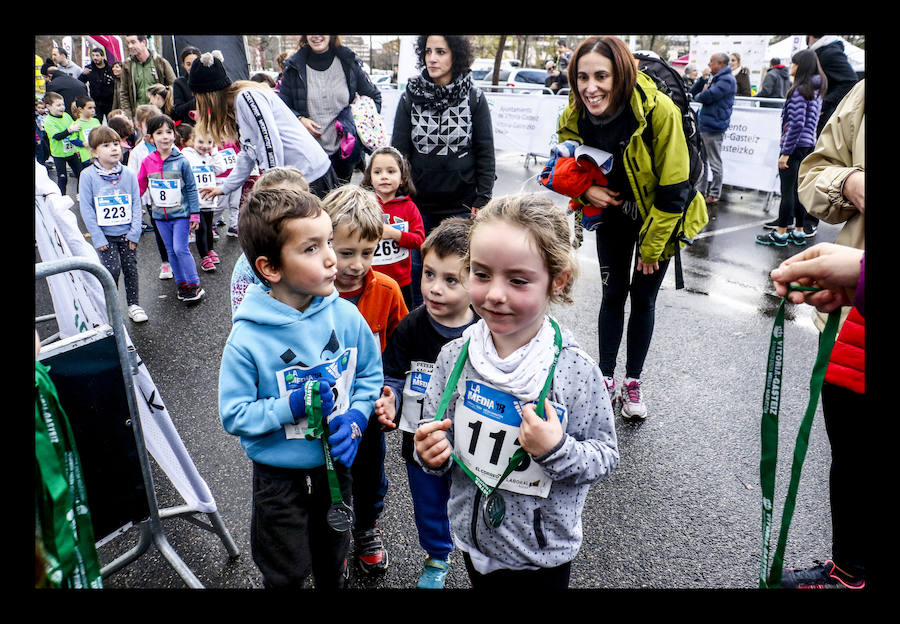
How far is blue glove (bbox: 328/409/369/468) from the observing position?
1.77 meters

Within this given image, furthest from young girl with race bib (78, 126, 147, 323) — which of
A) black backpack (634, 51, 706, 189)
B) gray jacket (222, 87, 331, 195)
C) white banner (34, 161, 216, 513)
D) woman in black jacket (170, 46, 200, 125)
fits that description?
black backpack (634, 51, 706, 189)

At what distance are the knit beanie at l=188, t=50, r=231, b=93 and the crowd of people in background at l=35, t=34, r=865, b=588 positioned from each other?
0.02 m

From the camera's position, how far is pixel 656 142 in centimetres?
295

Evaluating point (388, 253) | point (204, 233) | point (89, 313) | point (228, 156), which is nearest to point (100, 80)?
point (228, 156)

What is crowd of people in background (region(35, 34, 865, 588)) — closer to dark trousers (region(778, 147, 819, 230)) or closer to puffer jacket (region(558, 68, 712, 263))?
puffer jacket (region(558, 68, 712, 263))

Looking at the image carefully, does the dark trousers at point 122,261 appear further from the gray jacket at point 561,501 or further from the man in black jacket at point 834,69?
the man in black jacket at point 834,69

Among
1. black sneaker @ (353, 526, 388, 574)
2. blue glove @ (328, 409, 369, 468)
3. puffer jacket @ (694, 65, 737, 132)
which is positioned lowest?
black sneaker @ (353, 526, 388, 574)

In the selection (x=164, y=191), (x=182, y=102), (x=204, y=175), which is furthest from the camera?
(x=182, y=102)

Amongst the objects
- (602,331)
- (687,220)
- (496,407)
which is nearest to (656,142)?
(687,220)

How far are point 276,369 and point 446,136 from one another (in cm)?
239

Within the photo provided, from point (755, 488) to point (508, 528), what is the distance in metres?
1.98

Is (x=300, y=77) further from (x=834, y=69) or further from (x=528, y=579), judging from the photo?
(x=834, y=69)

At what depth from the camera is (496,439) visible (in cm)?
155
